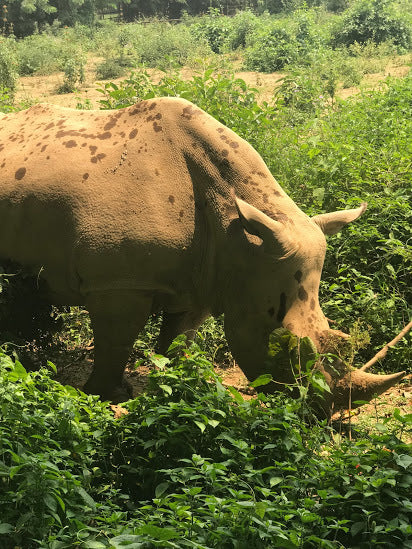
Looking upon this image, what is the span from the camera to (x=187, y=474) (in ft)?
12.9

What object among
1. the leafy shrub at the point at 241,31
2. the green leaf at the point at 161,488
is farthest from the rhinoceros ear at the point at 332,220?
the leafy shrub at the point at 241,31

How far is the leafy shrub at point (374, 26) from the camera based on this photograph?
21.3 meters

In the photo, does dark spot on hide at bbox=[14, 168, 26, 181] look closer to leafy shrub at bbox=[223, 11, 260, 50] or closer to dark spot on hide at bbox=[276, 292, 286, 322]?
dark spot on hide at bbox=[276, 292, 286, 322]

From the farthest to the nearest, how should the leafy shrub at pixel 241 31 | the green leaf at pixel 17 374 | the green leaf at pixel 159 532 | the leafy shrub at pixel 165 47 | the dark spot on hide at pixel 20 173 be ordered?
the leafy shrub at pixel 241 31
the leafy shrub at pixel 165 47
the dark spot on hide at pixel 20 173
the green leaf at pixel 17 374
the green leaf at pixel 159 532

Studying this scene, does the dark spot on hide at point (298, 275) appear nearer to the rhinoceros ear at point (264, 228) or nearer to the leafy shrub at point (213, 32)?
the rhinoceros ear at point (264, 228)

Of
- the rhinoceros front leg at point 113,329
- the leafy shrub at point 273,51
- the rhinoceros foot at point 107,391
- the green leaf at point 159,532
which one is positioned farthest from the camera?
the leafy shrub at point 273,51

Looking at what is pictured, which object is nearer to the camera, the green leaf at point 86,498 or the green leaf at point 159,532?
the green leaf at point 159,532

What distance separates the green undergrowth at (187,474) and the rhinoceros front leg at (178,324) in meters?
1.59

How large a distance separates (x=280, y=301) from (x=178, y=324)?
3.92ft

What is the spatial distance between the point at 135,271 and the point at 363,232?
274cm

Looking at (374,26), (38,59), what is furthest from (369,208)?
(374,26)

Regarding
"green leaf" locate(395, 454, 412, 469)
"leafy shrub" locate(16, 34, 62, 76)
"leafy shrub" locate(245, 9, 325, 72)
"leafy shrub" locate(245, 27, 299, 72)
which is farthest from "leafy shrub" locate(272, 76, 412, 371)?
"leafy shrub" locate(16, 34, 62, 76)

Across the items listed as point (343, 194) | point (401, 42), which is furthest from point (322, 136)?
point (401, 42)

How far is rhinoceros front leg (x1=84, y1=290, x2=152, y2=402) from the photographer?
18.8 ft
